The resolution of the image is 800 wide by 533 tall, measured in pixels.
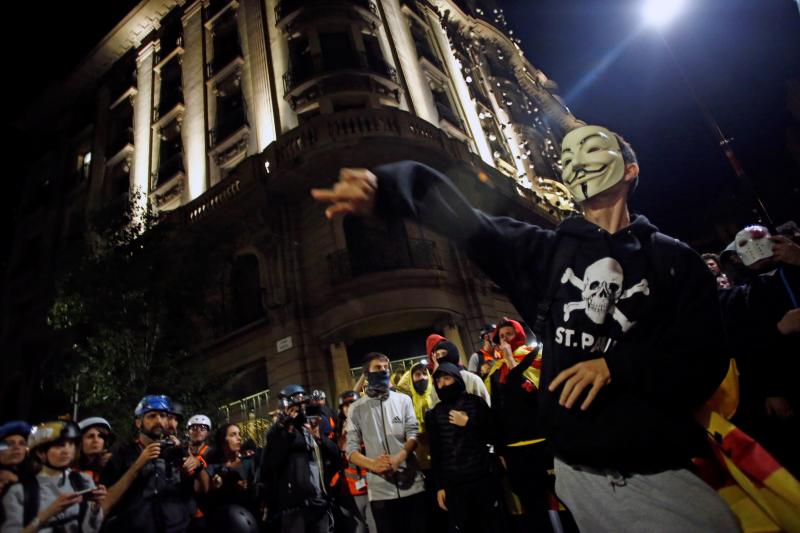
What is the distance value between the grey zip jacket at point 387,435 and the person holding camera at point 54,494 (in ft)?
7.37

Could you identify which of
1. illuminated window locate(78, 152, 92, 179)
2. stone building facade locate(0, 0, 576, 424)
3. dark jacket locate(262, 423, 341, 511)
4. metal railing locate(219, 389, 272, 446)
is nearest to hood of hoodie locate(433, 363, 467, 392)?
dark jacket locate(262, 423, 341, 511)

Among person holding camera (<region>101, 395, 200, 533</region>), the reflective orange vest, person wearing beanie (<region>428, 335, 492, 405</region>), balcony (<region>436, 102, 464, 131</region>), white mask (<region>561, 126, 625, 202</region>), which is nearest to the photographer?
white mask (<region>561, 126, 625, 202</region>)

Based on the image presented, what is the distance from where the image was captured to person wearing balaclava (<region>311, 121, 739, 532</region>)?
117 centimetres

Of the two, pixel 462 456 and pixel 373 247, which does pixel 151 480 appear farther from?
pixel 373 247

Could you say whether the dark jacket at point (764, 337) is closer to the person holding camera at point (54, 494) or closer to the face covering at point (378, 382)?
the face covering at point (378, 382)

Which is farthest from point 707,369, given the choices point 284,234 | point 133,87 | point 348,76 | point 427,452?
point 133,87

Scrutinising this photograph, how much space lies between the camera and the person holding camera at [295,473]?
407 cm

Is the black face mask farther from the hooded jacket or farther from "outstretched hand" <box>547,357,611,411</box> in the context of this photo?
"outstretched hand" <box>547,357,611,411</box>

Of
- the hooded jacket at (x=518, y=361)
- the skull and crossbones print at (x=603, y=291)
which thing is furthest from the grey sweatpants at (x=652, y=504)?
the hooded jacket at (x=518, y=361)

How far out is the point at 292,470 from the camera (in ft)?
13.8

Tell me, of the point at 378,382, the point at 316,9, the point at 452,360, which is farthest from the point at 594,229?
the point at 316,9

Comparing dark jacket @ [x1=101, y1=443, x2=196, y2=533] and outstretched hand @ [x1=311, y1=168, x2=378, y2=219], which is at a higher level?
outstretched hand @ [x1=311, y1=168, x2=378, y2=219]

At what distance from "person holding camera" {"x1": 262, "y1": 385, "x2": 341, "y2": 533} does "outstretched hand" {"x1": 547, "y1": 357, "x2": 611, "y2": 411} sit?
3718mm

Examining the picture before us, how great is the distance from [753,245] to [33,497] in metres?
5.63
